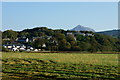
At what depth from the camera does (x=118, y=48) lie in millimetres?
83000

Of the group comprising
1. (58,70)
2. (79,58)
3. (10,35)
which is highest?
(10,35)

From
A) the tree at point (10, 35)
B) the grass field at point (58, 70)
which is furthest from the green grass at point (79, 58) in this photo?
the tree at point (10, 35)

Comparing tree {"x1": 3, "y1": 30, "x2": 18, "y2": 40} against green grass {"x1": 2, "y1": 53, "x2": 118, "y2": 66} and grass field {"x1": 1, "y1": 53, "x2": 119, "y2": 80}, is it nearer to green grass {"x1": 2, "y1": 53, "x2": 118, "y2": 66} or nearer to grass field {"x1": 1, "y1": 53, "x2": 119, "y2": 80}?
green grass {"x1": 2, "y1": 53, "x2": 118, "y2": 66}

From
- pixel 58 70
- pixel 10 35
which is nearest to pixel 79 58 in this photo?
pixel 58 70

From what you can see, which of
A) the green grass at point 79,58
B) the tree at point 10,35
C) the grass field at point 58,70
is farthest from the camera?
the tree at point 10,35

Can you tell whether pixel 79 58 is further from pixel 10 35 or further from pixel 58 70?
pixel 10 35

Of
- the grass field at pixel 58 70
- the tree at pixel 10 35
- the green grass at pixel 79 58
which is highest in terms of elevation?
the tree at pixel 10 35

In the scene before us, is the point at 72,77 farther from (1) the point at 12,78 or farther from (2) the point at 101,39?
(2) the point at 101,39

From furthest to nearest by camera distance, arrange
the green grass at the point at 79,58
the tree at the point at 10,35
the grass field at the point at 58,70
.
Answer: the tree at the point at 10,35, the green grass at the point at 79,58, the grass field at the point at 58,70

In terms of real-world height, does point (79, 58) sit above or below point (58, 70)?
below

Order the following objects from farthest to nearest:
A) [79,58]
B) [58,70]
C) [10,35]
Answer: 1. [10,35]
2. [79,58]
3. [58,70]

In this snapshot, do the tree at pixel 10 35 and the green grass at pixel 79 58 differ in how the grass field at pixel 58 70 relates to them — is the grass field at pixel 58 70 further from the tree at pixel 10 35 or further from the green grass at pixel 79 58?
the tree at pixel 10 35

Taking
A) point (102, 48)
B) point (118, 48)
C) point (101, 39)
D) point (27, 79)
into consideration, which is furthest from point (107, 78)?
point (101, 39)

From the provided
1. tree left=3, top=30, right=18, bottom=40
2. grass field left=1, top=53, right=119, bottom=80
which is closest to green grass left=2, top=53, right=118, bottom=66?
grass field left=1, top=53, right=119, bottom=80
